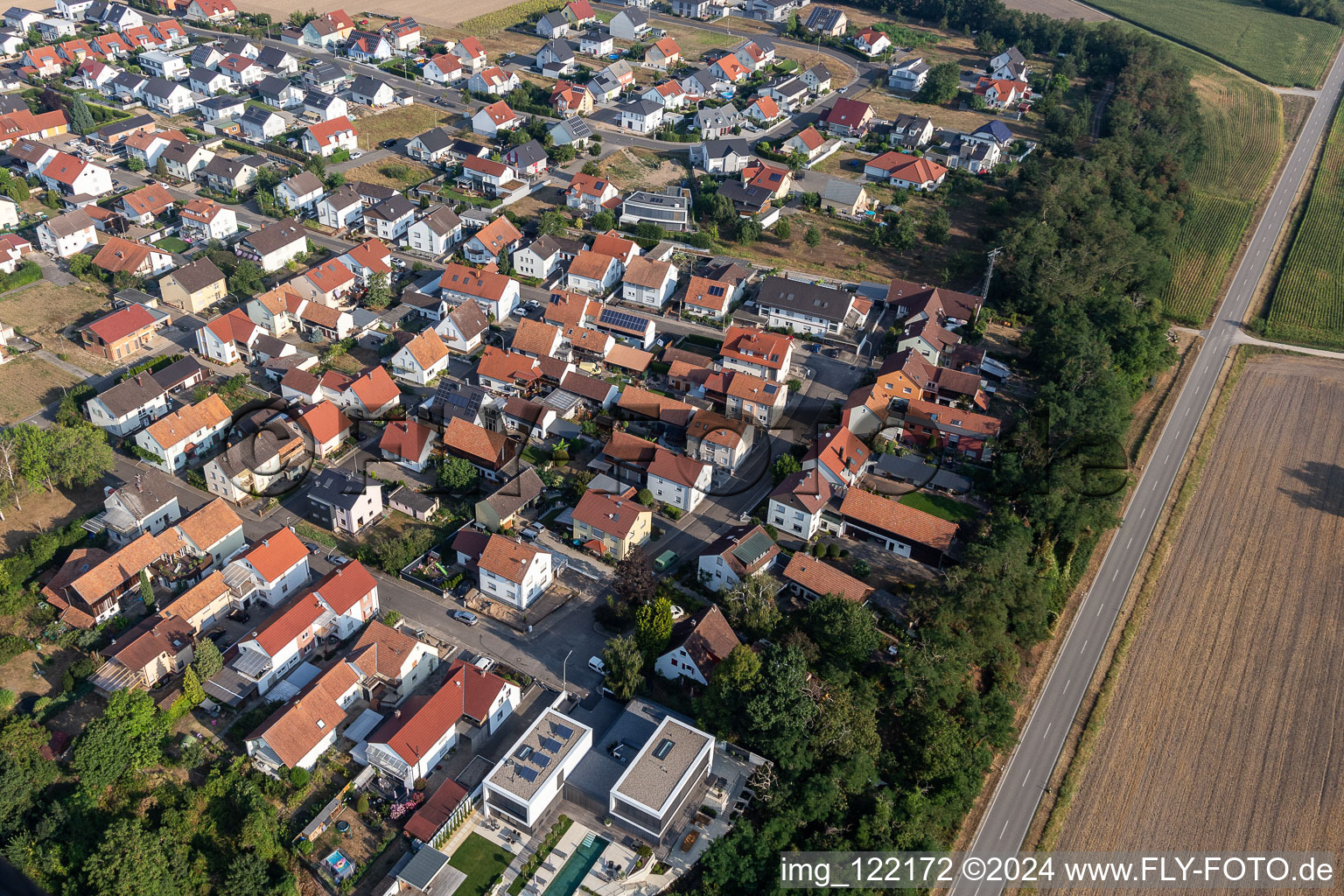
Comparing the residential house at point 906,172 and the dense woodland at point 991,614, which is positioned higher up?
the residential house at point 906,172

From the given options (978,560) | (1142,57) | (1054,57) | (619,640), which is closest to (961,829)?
(978,560)

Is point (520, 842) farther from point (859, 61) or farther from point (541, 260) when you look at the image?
point (859, 61)

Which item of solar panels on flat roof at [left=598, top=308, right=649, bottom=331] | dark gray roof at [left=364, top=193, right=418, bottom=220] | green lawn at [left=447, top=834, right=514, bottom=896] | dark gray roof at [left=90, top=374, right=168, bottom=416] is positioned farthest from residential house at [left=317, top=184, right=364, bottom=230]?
green lawn at [left=447, top=834, right=514, bottom=896]

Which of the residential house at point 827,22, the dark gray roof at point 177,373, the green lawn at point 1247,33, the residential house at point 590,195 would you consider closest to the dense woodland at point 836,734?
the dark gray roof at point 177,373

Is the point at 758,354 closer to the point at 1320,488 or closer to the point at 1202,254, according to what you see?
the point at 1320,488

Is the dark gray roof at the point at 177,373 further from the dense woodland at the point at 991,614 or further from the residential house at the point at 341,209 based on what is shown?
the dense woodland at the point at 991,614

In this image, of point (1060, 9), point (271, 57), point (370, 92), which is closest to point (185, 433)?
point (370, 92)
